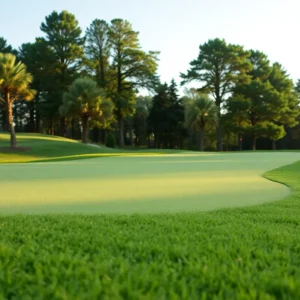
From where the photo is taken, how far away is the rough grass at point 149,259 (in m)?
2.01

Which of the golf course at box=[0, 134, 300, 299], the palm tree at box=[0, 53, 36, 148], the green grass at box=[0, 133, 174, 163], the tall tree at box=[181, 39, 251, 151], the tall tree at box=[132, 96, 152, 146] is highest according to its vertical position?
the tall tree at box=[181, 39, 251, 151]

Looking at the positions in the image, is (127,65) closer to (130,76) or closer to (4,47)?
(130,76)

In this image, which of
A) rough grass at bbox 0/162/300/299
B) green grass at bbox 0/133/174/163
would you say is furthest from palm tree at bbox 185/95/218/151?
rough grass at bbox 0/162/300/299

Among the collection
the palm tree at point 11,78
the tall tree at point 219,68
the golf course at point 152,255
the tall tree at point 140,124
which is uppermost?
the tall tree at point 219,68

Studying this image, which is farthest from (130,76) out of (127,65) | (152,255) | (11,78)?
(152,255)

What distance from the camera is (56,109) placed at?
48.0 m

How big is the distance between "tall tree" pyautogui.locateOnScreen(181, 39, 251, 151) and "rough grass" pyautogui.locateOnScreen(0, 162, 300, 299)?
149 feet

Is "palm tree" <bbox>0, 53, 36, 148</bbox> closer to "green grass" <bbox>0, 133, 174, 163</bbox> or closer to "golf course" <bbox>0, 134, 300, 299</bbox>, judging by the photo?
"green grass" <bbox>0, 133, 174, 163</bbox>

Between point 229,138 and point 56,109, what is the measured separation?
997 inches

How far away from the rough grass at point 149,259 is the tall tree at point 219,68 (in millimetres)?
45419

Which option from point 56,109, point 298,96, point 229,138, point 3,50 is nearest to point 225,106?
point 229,138

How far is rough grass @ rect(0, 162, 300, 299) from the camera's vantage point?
2012 mm

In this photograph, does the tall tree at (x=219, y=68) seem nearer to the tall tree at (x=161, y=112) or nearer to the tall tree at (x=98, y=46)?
the tall tree at (x=161, y=112)

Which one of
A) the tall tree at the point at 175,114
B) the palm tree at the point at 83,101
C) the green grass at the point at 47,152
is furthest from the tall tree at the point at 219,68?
the green grass at the point at 47,152
